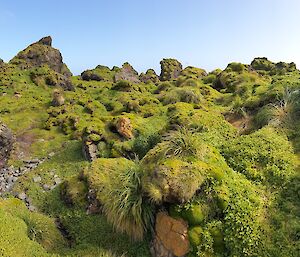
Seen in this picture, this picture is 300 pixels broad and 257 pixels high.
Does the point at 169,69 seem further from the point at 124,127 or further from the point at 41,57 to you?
the point at 124,127

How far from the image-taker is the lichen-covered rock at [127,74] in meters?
69.0

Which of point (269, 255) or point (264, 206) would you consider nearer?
point (269, 255)

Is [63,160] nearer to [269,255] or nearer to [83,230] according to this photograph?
[83,230]

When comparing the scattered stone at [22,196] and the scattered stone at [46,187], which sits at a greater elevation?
the scattered stone at [46,187]

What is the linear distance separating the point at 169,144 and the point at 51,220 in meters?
6.26

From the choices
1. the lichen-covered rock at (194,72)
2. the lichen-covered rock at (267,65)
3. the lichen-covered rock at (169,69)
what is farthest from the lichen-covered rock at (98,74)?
the lichen-covered rock at (267,65)

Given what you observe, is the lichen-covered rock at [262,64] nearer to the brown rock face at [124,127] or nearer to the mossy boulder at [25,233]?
the brown rock face at [124,127]

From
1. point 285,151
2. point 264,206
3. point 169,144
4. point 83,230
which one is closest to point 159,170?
point 169,144

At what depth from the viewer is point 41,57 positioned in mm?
62281

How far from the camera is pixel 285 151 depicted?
13.5m

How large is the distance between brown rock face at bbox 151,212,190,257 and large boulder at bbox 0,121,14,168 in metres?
18.1

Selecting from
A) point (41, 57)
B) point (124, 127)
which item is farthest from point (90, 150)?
point (41, 57)

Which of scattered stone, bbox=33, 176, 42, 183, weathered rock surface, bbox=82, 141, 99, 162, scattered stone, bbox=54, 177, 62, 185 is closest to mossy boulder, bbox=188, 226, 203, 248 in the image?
scattered stone, bbox=54, 177, 62, 185

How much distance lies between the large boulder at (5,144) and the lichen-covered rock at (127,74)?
43.3 metres
